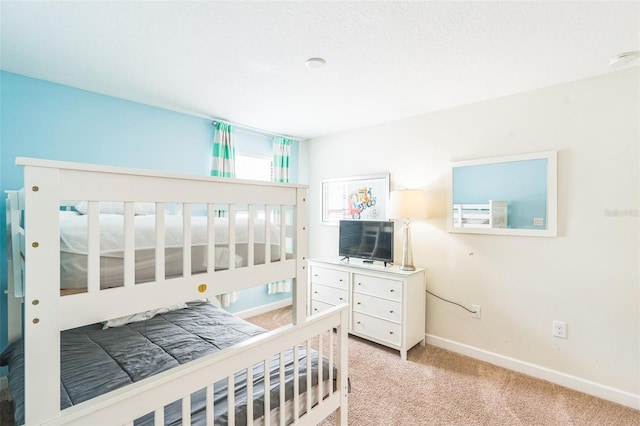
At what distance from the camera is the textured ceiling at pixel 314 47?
150 centimetres

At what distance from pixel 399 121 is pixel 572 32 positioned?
167 centimetres

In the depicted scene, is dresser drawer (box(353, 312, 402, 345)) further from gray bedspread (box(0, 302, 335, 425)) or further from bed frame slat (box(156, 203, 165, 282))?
bed frame slat (box(156, 203, 165, 282))

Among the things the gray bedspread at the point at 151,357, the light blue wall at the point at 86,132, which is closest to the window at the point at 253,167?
the light blue wall at the point at 86,132

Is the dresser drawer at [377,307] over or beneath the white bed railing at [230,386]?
beneath

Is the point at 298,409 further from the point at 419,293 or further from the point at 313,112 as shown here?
the point at 313,112

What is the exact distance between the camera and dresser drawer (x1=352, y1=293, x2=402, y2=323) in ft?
8.84

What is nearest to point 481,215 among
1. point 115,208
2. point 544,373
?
point 544,373

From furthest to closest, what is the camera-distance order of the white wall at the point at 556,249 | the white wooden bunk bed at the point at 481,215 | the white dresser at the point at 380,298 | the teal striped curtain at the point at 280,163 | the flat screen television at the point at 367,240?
the teal striped curtain at the point at 280,163 → the flat screen television at the point at 367,240 → the white dresser at the point at 380,298 → the white wooden bunk bed at the point at 481,215 → the white wall at the point at 556,249

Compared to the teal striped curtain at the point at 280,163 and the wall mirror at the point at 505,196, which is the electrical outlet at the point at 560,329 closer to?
the wall mirror at the point at 505,196

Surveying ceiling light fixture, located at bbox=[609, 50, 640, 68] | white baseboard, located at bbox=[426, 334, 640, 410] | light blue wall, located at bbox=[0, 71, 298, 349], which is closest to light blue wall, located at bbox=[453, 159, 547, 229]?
ceiling light fixture, located at bbox=[609, 50, 640, 68]

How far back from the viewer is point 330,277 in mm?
3197

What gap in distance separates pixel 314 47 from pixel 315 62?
160mm

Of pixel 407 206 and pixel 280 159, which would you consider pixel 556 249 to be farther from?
pixel 280 159

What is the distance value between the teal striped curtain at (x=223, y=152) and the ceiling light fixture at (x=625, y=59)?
3.22 metres
